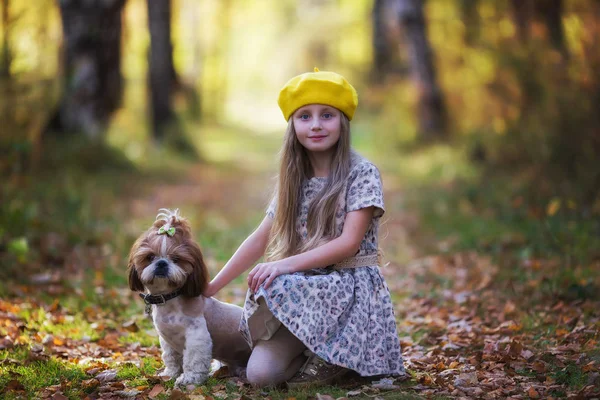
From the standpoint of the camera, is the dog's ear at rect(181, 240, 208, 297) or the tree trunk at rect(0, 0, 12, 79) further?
the tree trunk at rect(0, 0, 12, 79)

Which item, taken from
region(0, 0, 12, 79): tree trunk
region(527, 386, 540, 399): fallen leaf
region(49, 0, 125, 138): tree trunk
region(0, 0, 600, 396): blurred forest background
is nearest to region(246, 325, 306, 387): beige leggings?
region(527, 386, 540, 399): fallen leaf

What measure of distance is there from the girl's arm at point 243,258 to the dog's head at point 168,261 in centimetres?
16

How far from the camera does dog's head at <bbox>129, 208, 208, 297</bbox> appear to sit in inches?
143

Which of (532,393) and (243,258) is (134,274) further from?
(532,393)

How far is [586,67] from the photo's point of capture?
8234mm

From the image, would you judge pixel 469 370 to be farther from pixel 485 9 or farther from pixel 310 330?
pixel 485 9

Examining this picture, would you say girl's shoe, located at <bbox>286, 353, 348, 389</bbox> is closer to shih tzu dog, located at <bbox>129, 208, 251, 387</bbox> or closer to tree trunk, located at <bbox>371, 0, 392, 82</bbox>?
shih tzu dog, located at <bbox>129, 208, 251, 387</bbox>

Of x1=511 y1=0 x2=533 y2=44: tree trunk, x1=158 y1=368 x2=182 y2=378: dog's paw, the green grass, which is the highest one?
x1=511 y1=0 x2=533 y2=44: tree trunk

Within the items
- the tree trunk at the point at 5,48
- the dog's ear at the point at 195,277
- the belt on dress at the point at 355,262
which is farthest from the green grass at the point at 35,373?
the tree trunk at the point at 5,48

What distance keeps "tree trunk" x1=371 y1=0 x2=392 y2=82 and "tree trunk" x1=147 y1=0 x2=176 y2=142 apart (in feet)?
24.3

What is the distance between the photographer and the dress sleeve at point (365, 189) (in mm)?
3839

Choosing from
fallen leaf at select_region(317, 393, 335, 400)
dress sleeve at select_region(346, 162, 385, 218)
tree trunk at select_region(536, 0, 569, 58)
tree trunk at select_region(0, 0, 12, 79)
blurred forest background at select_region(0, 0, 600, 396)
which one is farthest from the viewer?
tree trunk at select_region(536, 0, 569, 58)

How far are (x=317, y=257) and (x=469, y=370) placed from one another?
46.1 inches

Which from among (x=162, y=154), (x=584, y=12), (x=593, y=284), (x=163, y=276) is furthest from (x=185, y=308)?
(x=162, y=154)
